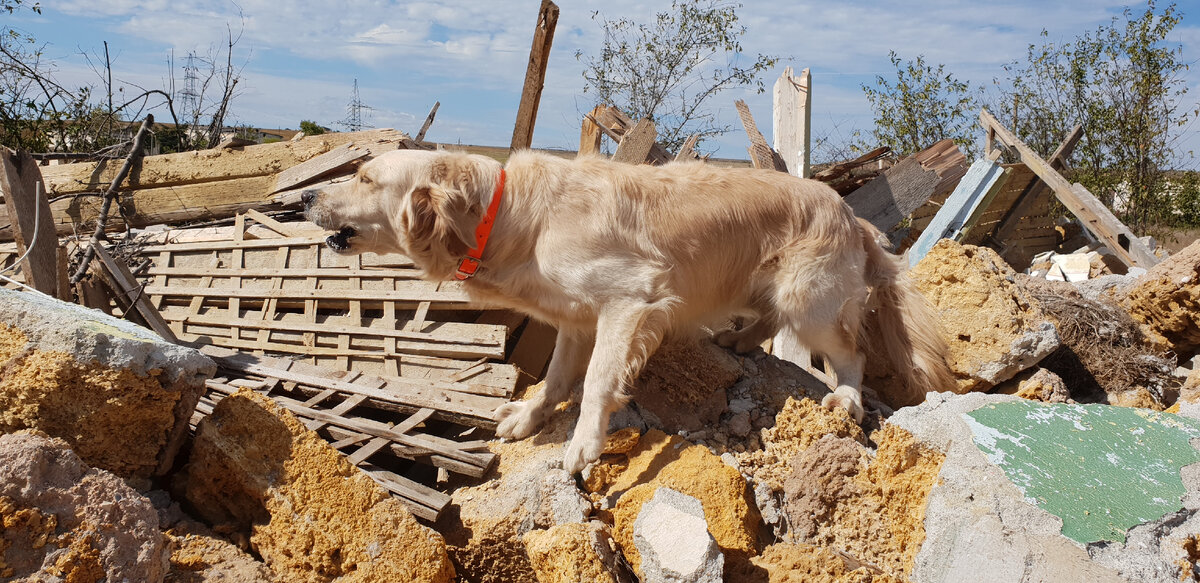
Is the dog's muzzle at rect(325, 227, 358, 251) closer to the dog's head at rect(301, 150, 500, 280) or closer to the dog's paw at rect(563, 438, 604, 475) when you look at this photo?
the dog's head at rect(301, 150, 500, 280)

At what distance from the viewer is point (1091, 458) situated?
2.83 meters

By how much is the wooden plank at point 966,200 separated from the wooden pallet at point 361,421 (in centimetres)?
452

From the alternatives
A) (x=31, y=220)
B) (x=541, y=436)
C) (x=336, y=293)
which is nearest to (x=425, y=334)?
(x=336, y=293)

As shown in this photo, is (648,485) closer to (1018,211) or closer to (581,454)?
(581,454)

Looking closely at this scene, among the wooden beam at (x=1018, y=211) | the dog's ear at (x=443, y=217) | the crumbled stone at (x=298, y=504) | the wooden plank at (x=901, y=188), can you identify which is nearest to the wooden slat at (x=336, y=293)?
the dog's ear at (x=443, y=217)

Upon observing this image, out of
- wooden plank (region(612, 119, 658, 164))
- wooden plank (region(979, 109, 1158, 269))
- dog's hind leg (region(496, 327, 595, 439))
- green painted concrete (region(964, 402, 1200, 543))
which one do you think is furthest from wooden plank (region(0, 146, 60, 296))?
wooden plank (region(979, 109, 1158, 269))

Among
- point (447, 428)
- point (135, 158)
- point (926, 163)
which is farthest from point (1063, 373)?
point (135, 158)

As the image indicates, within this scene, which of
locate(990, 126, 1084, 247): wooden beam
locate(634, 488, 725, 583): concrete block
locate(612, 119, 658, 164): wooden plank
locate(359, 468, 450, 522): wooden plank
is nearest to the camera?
locate(634, 488, 725, 583): concrete block

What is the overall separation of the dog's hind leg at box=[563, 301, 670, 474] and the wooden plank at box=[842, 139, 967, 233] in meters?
3.52

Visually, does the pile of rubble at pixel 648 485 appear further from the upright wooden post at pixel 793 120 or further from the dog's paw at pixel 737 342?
the upright wooden post at pixel 793 120

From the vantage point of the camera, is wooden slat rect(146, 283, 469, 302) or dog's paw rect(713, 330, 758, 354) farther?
wooden slat rect(146, 283, 469, 302)

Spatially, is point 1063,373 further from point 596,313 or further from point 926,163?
point 596,313

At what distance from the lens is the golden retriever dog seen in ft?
13.3

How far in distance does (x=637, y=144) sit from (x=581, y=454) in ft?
10.2
